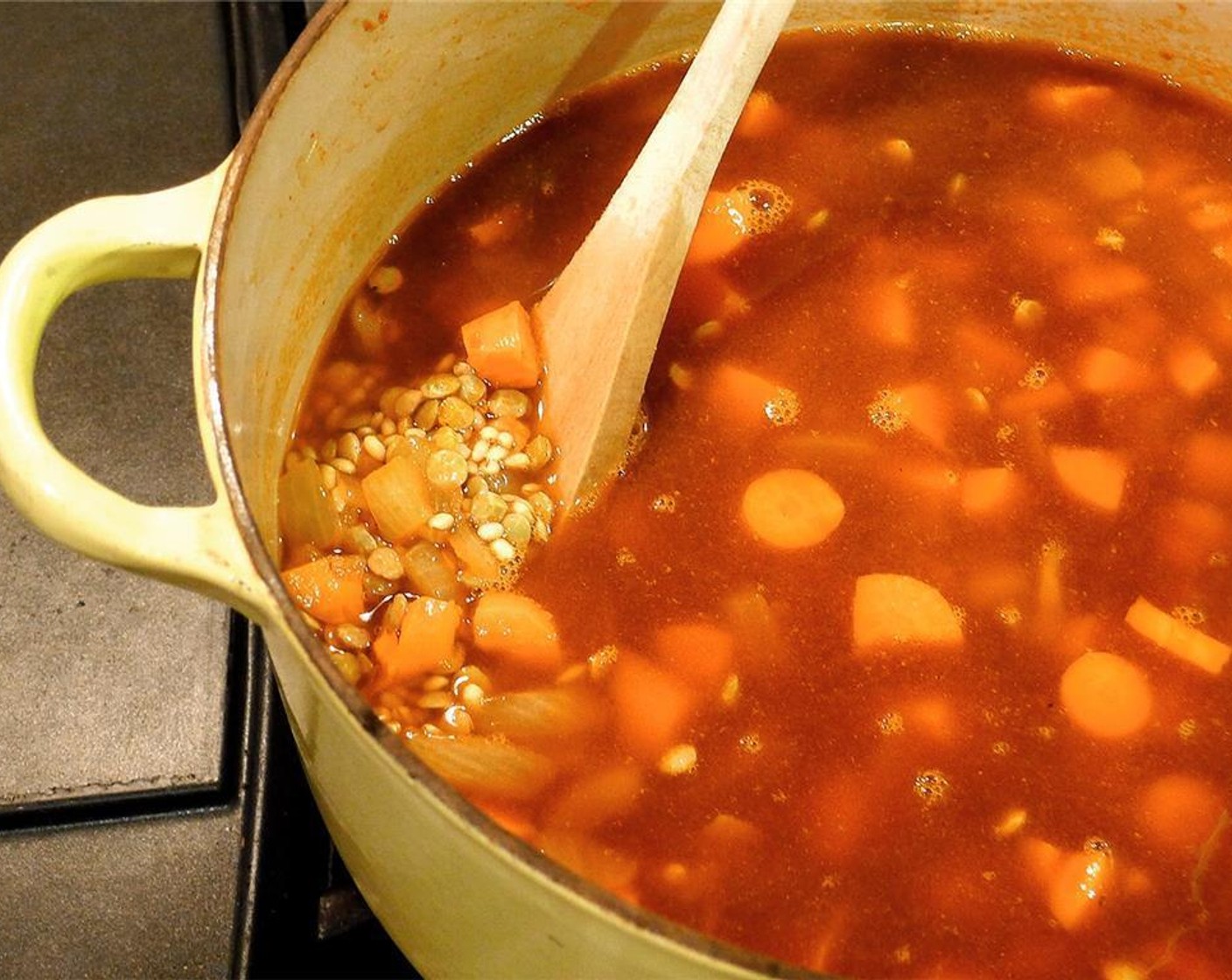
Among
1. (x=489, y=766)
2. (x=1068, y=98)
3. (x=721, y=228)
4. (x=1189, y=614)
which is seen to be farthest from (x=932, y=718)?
(x=1068, y=98)

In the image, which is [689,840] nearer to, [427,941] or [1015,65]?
[427,941]

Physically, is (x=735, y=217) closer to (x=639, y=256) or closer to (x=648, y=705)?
(x=639, y=256)

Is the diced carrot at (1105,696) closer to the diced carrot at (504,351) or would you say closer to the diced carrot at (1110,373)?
the diced carrot at (1110,373)

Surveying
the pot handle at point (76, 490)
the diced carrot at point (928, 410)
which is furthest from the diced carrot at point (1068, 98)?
the pot handle at point (76, 490)

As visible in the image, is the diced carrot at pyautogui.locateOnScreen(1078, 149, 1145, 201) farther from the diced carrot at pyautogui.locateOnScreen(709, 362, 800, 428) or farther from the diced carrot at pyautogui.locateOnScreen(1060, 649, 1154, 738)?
the diced carrot at pyautogui.locateOnScreen(1060, 649, 1154, 738)

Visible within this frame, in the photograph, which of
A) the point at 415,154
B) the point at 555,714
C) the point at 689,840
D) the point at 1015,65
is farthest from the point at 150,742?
the point at 1015,65

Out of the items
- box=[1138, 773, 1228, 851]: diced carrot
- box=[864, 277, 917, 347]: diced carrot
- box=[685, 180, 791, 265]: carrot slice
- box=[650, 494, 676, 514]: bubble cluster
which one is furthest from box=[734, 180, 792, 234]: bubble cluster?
box=[1138, 773, 1228, 851]: diced carrot
